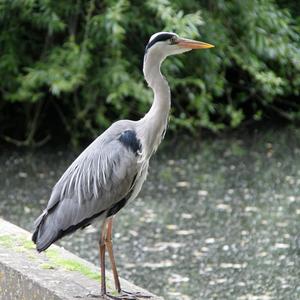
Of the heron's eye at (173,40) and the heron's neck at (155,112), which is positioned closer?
the heron's neck at (155,112)

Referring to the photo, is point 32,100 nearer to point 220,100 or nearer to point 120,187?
point 220,100

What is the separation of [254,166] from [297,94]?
199 centimetres

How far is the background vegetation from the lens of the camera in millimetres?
10133

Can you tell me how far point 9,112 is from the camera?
11.5 metres

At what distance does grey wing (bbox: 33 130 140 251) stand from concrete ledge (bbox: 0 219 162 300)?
17 cm

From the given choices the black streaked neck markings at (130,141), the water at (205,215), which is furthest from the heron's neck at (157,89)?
the water at (205,215)

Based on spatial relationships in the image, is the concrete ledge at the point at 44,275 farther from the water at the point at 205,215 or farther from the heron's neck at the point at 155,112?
the water at the point at 205,215

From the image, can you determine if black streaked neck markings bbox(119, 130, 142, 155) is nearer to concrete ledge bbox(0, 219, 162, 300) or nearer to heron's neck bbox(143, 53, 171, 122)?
heron's neck bbox(143, 53, 171, 122)

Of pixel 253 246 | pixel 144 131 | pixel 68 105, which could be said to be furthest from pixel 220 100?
pixel 144 131

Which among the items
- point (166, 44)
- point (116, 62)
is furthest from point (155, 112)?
point (116, 62)

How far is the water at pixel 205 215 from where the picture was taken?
6.73 meters

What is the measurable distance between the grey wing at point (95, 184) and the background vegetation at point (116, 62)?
16.3 feet

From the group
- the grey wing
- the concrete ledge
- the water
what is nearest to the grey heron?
the grey wing

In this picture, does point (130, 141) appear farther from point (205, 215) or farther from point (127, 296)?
point (205, 215)
